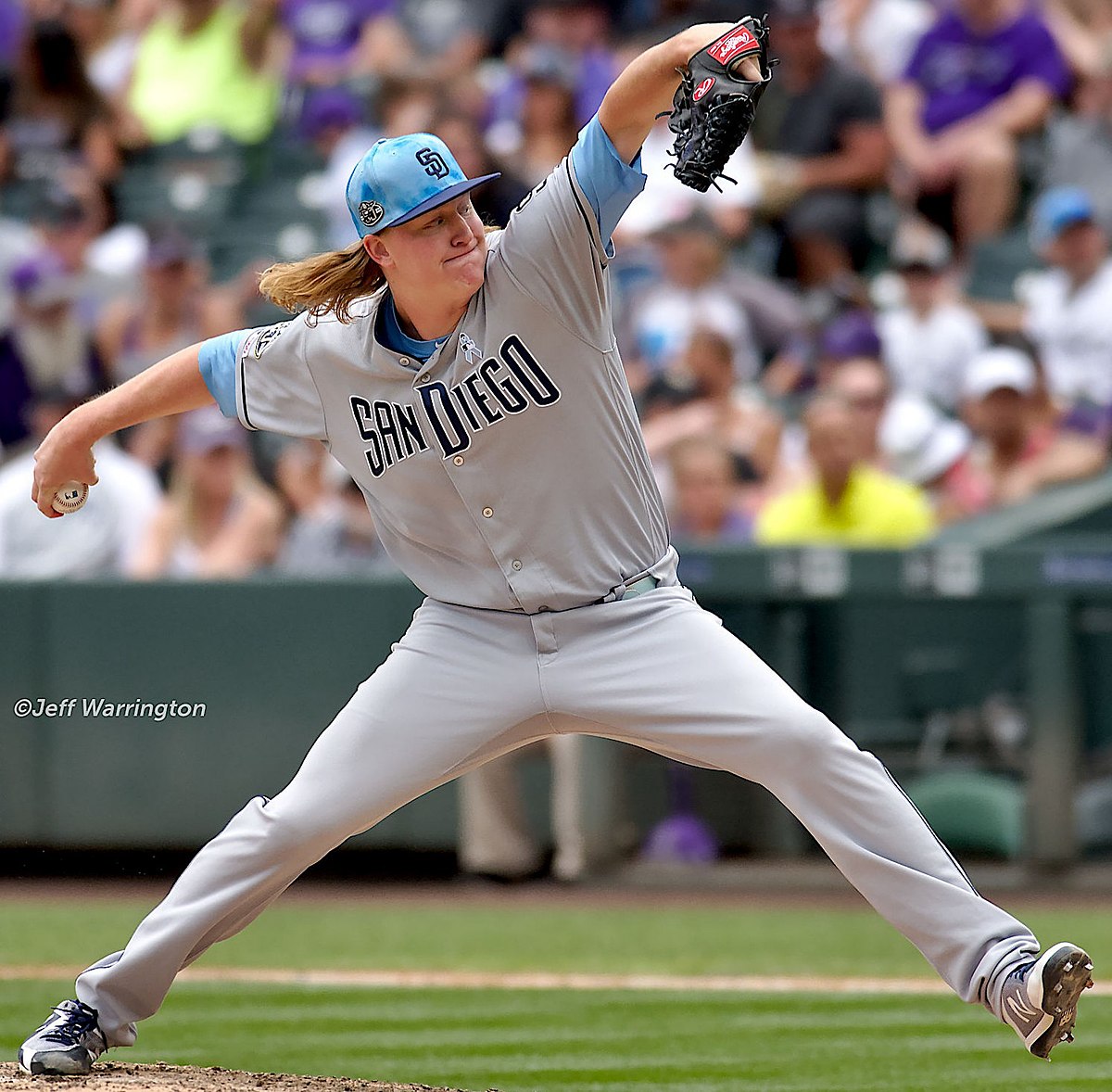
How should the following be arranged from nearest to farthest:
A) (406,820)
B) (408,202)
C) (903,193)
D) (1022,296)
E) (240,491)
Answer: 1. (408,202)
2. (406,820)
3. (240,491)
4. (1022,296)
5. (903,193)

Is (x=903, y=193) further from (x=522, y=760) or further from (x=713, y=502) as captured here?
(x=522, y=760)

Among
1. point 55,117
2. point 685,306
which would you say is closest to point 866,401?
point 685,306

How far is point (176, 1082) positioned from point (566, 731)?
3.48ft

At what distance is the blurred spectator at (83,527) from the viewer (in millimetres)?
8758

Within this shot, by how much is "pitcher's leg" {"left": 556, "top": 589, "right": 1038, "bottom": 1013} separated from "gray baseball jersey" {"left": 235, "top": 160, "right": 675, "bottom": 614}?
5.8 inches

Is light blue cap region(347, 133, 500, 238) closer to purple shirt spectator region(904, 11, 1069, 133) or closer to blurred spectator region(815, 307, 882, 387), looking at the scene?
blurred spectator region(815, 307, 882, 387)

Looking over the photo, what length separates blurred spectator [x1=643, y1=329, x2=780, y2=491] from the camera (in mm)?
9141

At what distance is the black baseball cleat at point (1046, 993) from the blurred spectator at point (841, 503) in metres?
4.69

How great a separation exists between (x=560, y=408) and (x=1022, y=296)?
662 centimetres

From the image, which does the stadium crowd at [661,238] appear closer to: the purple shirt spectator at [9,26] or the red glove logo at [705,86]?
the purple shirt spectator at [9,26]

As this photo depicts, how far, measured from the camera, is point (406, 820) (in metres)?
8.40

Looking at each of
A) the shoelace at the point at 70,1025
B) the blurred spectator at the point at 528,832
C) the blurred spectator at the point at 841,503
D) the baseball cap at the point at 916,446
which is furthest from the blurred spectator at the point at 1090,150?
the shoelace at the point at 70,1025

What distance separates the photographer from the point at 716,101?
371 cm

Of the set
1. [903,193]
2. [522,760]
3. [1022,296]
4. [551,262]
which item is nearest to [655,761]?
[522,760]
